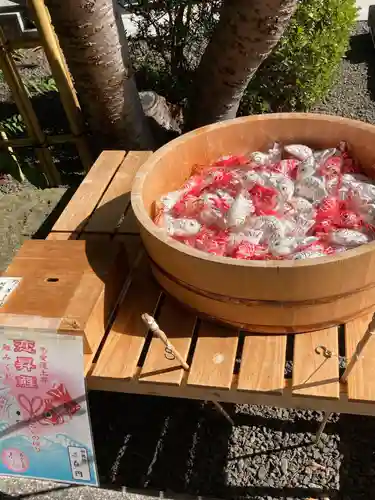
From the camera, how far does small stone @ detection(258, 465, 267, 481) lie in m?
2.44

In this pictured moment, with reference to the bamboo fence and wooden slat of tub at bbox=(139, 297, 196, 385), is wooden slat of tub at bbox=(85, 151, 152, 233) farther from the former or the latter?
the bamboo fence

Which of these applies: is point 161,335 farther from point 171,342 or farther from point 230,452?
point 230,452

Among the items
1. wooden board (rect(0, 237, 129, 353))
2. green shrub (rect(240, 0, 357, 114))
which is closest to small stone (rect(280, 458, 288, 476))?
wooden board (rect(0, 237, 129, 353))

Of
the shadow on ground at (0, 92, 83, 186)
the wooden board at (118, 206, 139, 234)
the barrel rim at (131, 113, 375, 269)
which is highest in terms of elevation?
the barrel rim at (131, 113, 375, 269)

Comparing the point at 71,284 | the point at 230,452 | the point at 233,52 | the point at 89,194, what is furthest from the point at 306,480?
the point at 233,52

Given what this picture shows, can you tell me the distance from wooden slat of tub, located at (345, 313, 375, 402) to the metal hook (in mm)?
61

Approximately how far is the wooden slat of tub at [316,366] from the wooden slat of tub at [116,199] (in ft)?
3.66

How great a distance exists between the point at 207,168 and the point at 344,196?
0.67m

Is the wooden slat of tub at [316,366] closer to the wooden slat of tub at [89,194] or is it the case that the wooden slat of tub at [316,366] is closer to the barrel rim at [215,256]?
the barrel rim at [215,256]

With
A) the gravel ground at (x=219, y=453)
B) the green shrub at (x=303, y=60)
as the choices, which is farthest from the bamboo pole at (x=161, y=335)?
the green shrub at (x=303, y=60)

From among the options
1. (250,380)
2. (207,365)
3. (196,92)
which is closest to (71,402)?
(207,365)

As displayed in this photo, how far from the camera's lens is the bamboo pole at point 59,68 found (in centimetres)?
352

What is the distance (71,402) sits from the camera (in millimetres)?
1884

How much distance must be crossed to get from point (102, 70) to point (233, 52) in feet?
2.50
